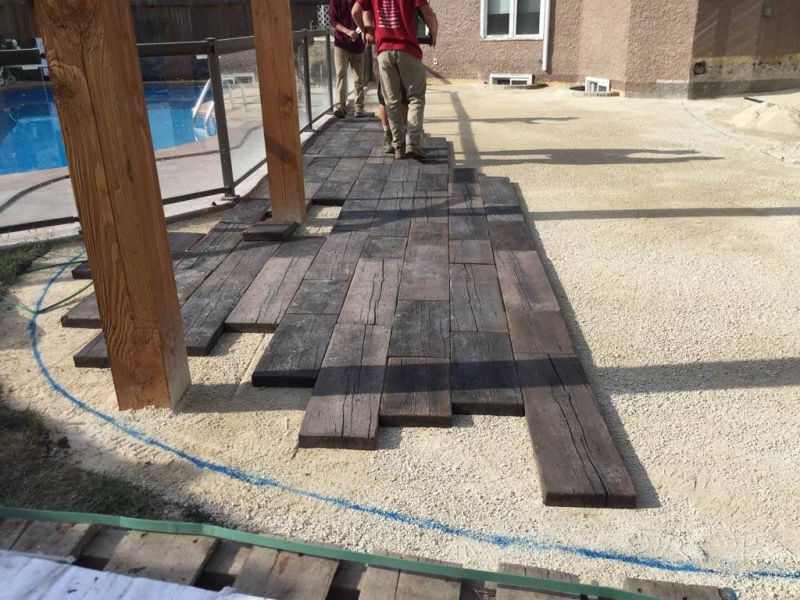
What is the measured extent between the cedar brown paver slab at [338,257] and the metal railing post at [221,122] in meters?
1.41

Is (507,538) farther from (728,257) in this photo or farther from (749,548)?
(728,257)

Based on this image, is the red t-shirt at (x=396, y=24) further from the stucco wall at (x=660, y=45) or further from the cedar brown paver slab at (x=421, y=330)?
the stucco wall at (x=660, y=45)

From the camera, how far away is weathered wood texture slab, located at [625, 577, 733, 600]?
1.79m

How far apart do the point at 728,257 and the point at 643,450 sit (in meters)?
2.39

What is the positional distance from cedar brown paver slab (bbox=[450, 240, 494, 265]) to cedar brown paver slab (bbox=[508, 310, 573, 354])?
761mm

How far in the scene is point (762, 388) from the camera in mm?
2906

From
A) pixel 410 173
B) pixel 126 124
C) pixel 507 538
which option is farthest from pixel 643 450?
pixel 410 173

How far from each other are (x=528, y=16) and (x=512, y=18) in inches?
12.8

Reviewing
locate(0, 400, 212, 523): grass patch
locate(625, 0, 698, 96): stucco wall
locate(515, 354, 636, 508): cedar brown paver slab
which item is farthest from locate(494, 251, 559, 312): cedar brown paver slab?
locate(625, 0, 698, 96): stucco wall

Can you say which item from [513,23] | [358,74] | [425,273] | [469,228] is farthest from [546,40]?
[425,273]

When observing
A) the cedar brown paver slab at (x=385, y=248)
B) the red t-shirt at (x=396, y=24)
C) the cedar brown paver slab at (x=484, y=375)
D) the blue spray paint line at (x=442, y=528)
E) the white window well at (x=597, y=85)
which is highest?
the red t-shirt at (x=396, y=24)

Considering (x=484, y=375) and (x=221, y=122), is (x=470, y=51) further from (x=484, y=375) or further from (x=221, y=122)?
(x=484, y=375)

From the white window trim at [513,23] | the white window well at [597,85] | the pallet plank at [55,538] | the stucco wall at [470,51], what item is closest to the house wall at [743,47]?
the white window well at [597,85]

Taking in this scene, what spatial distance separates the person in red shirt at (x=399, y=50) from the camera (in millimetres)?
5977
